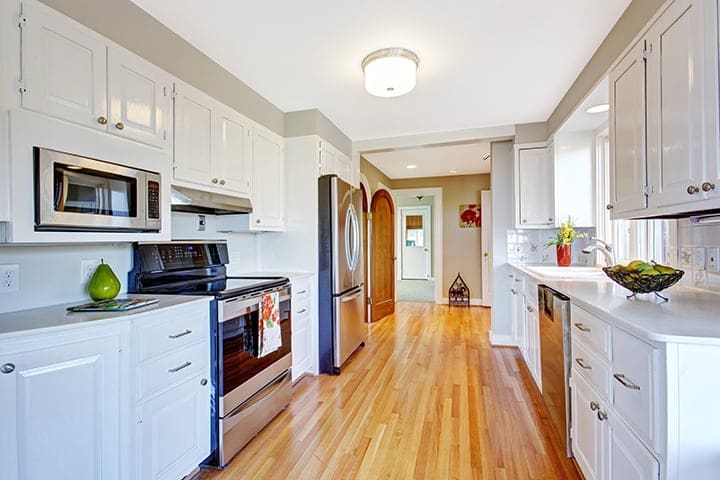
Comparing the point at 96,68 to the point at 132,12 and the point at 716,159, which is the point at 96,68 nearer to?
the point at 132,12

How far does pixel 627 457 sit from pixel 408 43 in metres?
2.24

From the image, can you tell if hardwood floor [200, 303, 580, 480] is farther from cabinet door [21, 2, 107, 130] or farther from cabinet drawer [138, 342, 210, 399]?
cabinet door [21, 2, 107, 130]

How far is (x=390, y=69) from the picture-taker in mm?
2193

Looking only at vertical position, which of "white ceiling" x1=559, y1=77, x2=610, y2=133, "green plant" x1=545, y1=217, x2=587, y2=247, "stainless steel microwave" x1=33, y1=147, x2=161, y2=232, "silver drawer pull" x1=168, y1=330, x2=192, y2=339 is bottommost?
"silver drawer pull" x1=168, y1=330, x2=192, y2=339

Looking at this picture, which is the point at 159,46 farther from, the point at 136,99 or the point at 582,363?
the point at 582,363

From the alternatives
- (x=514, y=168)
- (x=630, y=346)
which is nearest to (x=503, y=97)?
(x=514, y=168)

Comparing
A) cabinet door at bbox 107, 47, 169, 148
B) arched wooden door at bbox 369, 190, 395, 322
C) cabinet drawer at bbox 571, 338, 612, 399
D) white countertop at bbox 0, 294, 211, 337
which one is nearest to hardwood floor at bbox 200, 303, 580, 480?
cabinet drawer at bbox 571, 338, 612, 399

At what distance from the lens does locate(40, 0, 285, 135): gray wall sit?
1523 mm

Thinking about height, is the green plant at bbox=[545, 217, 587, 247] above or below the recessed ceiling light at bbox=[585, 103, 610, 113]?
below

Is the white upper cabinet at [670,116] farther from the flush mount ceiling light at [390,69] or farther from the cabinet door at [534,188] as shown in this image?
the cabinet door at [534,188]

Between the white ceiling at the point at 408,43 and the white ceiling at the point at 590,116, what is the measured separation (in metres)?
0.23

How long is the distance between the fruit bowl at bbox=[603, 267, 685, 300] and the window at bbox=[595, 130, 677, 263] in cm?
71

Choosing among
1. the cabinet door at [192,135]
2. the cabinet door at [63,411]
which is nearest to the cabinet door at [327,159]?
the cabinet door at [192,135]

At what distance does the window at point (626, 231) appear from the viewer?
223 centimetres
